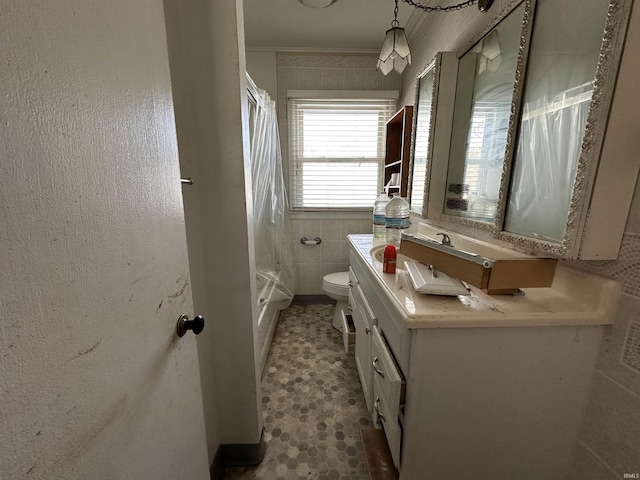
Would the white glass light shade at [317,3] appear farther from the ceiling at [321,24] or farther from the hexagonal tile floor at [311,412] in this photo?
the hexagonal tile floor at [311,412]

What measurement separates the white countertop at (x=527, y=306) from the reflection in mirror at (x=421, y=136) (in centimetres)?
73

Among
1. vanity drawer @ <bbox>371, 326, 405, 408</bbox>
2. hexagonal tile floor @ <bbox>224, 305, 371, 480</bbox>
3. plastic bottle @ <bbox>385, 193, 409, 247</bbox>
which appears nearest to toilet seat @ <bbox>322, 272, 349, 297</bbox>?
hexagonal tile floor @ <bbox>224, 305, 371, 480</bbox>

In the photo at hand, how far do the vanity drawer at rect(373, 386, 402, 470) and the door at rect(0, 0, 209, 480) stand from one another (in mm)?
551

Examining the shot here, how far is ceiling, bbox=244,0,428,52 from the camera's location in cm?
161

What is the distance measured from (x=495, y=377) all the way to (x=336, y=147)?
209cm

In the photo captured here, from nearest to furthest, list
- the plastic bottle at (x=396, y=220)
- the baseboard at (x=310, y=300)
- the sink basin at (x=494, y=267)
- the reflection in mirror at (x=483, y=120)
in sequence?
1. the sink basin at (x=494, y=267)
2. the reflection in mirror at (x=483, y=120)
3. the plastic bottle at (x=396, y=220)
4. the baseboard at (x=310, y=300)

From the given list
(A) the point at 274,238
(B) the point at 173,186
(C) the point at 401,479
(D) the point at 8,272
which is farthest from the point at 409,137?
(D) the point at 8,272

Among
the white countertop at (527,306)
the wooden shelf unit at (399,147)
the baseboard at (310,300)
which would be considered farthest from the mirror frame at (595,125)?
the baseboard at (310,300)

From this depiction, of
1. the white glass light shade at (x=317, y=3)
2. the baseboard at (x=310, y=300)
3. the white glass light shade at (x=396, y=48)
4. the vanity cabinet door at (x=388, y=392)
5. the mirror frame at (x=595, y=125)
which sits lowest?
the baseboard at (x=310, y=300)

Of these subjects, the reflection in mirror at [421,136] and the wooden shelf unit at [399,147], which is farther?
the wooden shelf unit at [399,147]

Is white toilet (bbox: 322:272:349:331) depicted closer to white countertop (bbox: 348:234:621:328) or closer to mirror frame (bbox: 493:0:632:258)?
white countertop (bbox: 348:234:621:328)

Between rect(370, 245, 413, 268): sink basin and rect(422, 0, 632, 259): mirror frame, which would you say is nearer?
rect(422, 0, 632, 259): mirror frame

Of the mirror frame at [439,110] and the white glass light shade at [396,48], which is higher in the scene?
the white glass light shade at [396,48]

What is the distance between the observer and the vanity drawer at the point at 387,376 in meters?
0.67
